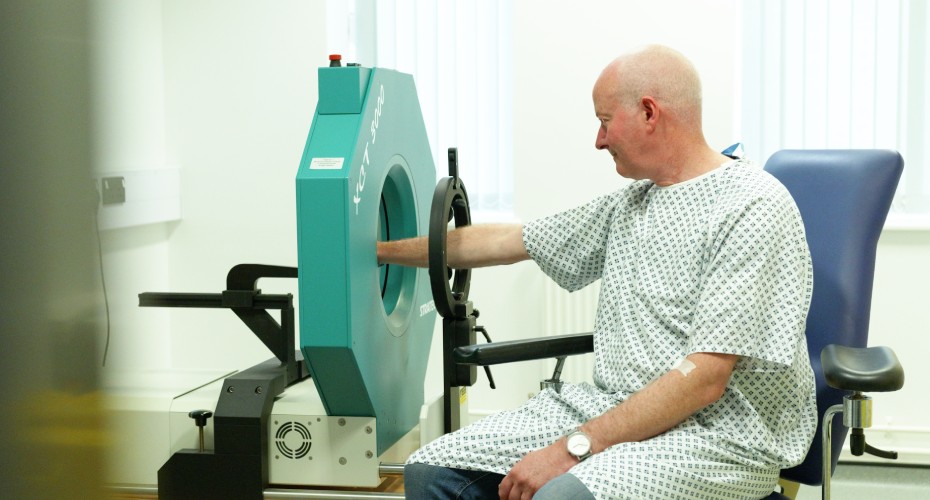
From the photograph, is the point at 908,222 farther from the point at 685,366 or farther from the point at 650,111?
the point at 685,366

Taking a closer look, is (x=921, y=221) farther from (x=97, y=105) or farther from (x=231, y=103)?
(x=97, y=105)

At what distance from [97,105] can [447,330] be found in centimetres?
153

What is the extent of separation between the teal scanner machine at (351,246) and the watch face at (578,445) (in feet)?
1.48

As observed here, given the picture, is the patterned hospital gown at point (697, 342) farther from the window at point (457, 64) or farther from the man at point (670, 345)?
the window at point (457, 64)

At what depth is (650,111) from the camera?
1.72 meters

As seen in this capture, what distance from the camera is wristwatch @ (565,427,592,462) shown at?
5.19 ft

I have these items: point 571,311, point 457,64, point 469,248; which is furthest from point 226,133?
point 469,248

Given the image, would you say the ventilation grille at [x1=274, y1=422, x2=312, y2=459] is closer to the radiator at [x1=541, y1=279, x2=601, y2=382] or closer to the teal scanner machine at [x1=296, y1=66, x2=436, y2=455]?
the teal scanner machine at [x1=296, y1=66, x2=436, y2=455]

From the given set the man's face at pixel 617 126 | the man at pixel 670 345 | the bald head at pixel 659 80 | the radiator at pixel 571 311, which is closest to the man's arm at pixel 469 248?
the man at pixel 670 345

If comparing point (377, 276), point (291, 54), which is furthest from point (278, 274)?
point (291, 54)

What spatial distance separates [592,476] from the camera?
1.48 m

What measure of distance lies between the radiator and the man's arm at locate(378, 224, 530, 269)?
3.90 ft

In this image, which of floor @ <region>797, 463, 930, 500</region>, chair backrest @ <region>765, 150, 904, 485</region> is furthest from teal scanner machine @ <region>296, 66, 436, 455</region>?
floor @ <region>797, 463, 930, 500</region>

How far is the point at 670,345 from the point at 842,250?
15.6 inches
